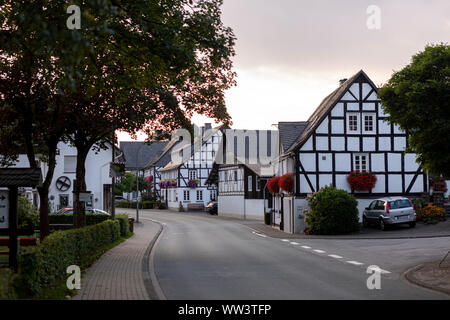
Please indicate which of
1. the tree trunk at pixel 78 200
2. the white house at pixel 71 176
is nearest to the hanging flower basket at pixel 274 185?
the tree trunk at pixel 78 200

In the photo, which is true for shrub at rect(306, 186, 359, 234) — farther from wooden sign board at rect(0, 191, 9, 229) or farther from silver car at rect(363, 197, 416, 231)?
wooden sign board at rect(0, 191, 9, 229)

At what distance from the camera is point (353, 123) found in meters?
33.3

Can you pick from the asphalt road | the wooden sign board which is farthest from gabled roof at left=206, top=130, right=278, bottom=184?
the wooden sign board

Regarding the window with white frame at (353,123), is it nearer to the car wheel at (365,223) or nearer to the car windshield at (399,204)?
the car wheel at (365,223)

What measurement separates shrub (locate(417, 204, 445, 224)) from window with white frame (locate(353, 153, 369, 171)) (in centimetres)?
425

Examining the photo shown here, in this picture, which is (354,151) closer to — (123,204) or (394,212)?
(394,212)

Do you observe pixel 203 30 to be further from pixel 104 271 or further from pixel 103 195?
pixel 103 195

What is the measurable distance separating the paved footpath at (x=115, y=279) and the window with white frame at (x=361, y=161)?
1796cm

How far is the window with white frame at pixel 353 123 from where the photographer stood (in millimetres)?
33219

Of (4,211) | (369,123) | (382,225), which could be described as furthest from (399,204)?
(4,211)

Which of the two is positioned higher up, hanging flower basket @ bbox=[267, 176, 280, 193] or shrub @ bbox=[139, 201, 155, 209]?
hanging flower basket @ bbox=[267, 176, 280, 193]

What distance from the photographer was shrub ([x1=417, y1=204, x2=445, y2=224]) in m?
30.8

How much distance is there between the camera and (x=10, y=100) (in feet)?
53.3
